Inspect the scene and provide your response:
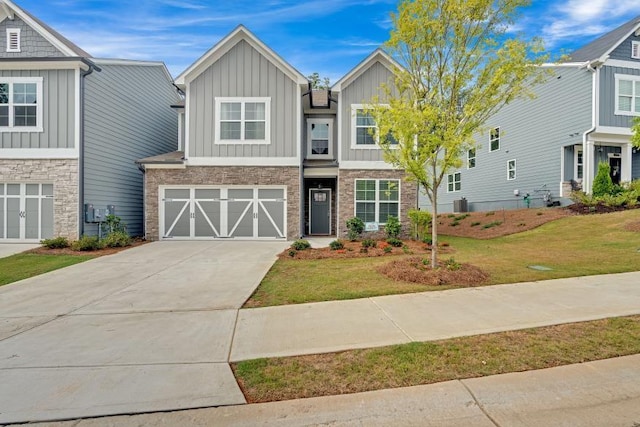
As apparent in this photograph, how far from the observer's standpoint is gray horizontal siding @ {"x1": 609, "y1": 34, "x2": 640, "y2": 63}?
56.6 feet

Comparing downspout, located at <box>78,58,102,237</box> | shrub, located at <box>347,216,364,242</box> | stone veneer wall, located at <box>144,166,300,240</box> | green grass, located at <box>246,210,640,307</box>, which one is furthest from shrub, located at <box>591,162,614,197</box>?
downspout, located at <box>78,58,102,237</box>

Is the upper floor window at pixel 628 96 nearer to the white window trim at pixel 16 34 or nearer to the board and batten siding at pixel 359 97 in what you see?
the board and batten siding at pixel 359 97

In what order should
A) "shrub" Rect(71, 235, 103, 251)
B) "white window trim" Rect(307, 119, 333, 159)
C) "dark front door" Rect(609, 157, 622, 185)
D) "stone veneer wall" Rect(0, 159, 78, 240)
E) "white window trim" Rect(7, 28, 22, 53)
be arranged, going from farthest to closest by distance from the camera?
1. "dark front door" Rect(609, 157, 622, 185)
2. "white window trim" Rect(307, 119, 333, 159)
3. "white window trim" Rect(7, 28, 22, 53)
4. "stone veneer wall" Rect(0, 159, 78, 240)
5. "shrub" Rect(71, 235, 103, 251)

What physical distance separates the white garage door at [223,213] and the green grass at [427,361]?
440 inches

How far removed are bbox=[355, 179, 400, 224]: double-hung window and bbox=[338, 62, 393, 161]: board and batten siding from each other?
1095 millimetres

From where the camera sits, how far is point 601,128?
1689 centimetres

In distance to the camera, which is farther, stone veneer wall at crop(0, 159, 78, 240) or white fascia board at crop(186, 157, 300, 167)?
white fascia board at crop(186, 157, 300, 167)

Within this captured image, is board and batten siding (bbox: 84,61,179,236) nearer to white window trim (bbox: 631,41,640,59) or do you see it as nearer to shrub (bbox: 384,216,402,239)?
shrub (bbox: 384,216,402,239)

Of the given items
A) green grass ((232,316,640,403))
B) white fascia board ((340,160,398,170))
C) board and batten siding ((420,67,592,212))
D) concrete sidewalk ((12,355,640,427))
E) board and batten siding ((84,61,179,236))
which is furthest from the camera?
board and batten siding ((420,67,592,212))

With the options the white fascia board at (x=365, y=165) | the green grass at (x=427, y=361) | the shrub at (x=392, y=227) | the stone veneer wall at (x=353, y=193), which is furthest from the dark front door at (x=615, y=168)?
the green grass at (x=427, y=361)

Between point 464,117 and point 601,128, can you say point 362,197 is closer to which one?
point 464,117

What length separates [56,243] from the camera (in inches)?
483

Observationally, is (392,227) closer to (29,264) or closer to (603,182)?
(603,182)

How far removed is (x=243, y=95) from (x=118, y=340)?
12217mm
